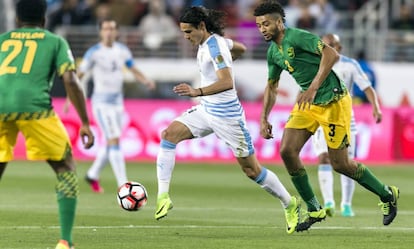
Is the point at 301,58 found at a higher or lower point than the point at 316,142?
higher

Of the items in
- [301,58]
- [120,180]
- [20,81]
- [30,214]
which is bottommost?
[120,180]

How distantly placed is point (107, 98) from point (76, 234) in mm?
6588

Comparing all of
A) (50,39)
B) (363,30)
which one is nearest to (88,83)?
(363,30)

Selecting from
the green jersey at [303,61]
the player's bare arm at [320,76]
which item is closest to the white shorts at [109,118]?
the green jersey at [303,61]

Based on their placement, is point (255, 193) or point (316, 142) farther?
point (255, 193)

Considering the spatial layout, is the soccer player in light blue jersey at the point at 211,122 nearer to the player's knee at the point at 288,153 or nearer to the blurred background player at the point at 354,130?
the player's knee at the point at 288,153

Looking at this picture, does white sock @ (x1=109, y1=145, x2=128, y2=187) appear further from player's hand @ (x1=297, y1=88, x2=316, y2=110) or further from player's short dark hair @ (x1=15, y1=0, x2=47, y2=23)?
player's short dark hair @ (x1=15, y1=0, x2=47, y2=23)

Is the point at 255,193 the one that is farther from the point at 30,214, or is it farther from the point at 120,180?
the point at 30,214

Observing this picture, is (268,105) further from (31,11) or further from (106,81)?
(106,81)

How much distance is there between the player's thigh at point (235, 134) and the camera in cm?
1219

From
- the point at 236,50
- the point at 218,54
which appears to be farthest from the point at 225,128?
the point at 236,50

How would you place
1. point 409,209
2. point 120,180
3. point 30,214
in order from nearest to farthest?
point 30,214 < point 409,209 < point 120,180

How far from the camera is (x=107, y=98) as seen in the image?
1830 cm

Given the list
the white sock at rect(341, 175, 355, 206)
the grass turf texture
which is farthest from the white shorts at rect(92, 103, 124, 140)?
the white sock at rect(341, 175, 355, 206)
